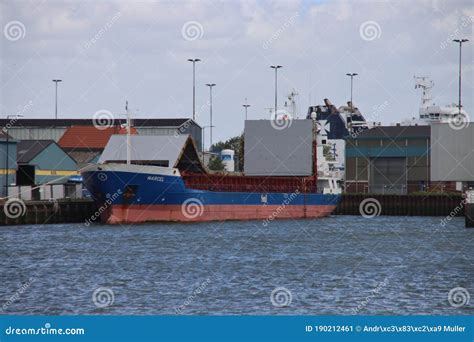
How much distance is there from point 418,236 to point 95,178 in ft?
53.9

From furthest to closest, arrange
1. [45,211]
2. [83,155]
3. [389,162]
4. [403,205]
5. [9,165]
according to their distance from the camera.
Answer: [389,162]
[83,155]
[403,205]
[9,165]
[45,211]

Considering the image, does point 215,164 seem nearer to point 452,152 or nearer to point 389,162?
point 389,162

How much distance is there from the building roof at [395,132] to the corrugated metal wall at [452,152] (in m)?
9.29

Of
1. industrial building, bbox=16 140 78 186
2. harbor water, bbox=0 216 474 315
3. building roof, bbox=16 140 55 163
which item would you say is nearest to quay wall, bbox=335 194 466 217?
Result: industrial building, bbox=16 140 78 186

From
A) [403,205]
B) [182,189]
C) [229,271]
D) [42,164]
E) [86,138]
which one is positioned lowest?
[229,271]

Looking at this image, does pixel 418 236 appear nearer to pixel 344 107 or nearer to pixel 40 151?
pixel 40 151

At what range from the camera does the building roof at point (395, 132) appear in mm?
98375

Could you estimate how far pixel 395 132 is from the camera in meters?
101

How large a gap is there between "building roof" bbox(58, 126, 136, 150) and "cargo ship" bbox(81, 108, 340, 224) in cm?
2851

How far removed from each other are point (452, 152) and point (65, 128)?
1828 inches

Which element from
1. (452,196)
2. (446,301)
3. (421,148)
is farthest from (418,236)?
(421,148)

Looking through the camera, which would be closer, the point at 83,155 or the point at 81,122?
the point at 83,155

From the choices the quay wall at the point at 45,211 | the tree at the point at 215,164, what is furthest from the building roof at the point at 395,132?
the quay wall at the point at 45,211

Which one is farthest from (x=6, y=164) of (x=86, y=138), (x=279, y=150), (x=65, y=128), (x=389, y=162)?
(x=65, y=128)
